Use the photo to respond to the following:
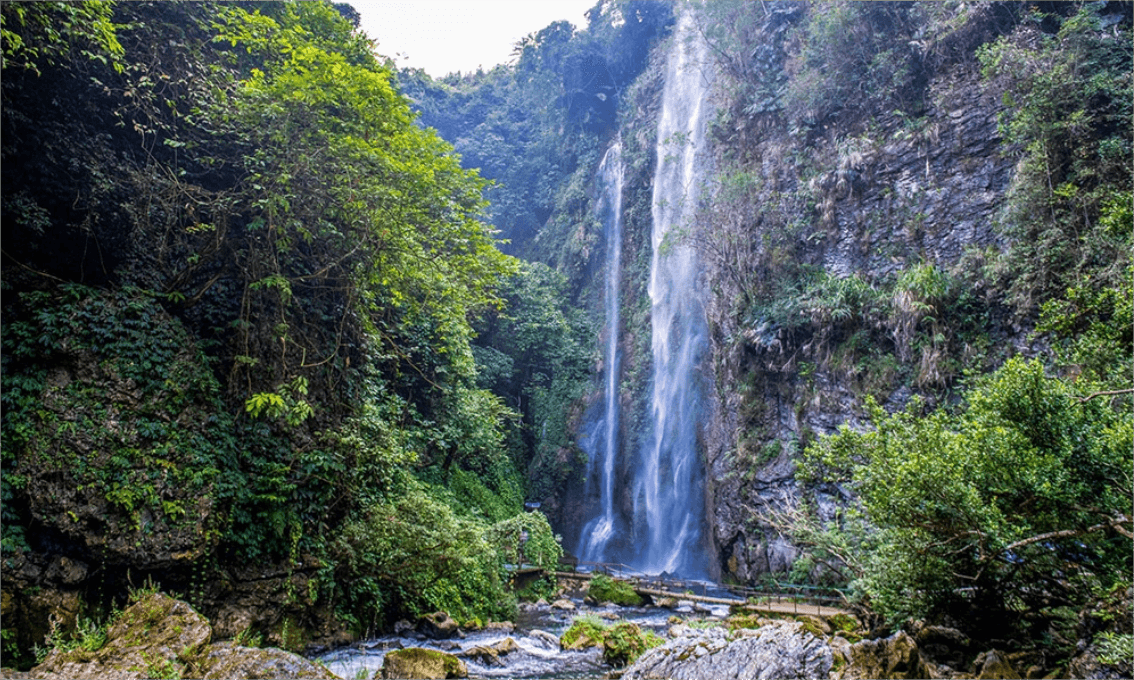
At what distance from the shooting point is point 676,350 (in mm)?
22688

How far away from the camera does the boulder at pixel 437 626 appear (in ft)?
31.5

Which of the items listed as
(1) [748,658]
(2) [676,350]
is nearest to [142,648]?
(1) [748,658]

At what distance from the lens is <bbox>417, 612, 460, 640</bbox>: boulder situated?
9.61 metres

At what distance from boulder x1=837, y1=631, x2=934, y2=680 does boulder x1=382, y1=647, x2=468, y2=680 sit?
4.53 metres

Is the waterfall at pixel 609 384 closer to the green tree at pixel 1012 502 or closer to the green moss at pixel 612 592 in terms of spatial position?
the green moss at pixel 612 592

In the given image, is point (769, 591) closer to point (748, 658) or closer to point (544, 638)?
point (544, 638)

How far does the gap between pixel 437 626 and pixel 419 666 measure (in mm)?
2935

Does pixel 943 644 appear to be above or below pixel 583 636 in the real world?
above

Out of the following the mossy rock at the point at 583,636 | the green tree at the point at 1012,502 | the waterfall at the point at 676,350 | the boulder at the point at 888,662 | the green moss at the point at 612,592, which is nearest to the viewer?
the green tree at the point at 1012,502

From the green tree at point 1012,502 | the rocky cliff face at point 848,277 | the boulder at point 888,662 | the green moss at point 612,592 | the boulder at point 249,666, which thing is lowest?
the green moss at point 612,592

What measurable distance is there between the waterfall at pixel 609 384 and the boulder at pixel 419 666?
1623 cm

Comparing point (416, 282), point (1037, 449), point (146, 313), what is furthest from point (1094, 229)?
point (146, 313)

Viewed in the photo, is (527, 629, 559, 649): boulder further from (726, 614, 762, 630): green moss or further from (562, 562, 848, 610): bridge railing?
(562, 562, 848, 610): bridge railing

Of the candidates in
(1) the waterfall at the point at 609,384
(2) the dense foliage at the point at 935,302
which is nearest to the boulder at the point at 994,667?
(2) the dense foliage at the point at 935,302
